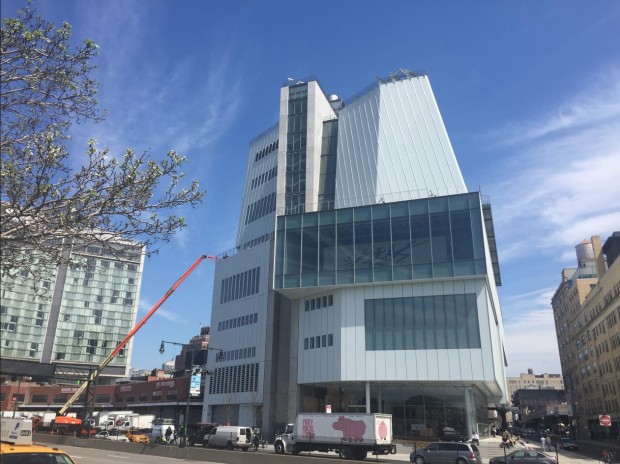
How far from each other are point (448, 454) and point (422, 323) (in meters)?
16.7

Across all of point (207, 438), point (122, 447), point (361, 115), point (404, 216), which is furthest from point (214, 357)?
point (361, 115)

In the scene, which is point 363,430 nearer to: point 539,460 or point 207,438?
point 539,460

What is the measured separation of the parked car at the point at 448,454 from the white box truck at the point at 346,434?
101 inches

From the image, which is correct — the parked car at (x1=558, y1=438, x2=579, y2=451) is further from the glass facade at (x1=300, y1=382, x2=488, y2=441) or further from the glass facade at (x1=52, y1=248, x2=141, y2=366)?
the glass facade at (x1=52, y1=248, x2=141, y2=366)

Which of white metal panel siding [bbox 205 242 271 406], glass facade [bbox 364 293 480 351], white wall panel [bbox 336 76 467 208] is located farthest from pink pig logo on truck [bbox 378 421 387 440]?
white wall panel [bbox 336 76 467 208]

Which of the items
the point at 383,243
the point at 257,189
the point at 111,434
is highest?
the point at 257,189

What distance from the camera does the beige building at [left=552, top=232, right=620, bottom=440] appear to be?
2876 inches

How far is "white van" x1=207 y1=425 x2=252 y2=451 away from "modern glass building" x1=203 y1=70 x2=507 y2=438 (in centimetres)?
1135

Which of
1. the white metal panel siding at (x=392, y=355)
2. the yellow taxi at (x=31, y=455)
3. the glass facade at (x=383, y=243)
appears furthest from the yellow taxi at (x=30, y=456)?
the glass facade at (x=383, y=243)

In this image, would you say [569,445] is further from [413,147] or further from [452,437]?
[413,147]

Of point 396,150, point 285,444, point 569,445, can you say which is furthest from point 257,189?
point 569,445

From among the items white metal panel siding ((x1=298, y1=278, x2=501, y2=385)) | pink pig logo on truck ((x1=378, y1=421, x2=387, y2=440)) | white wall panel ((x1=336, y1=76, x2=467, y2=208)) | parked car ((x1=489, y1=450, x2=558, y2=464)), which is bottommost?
parked car ((x1=489, y1=450, x2=558, y2=464))

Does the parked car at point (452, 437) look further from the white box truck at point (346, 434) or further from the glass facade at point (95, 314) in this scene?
the glass facade at point (95, 314)

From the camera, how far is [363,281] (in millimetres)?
50094
